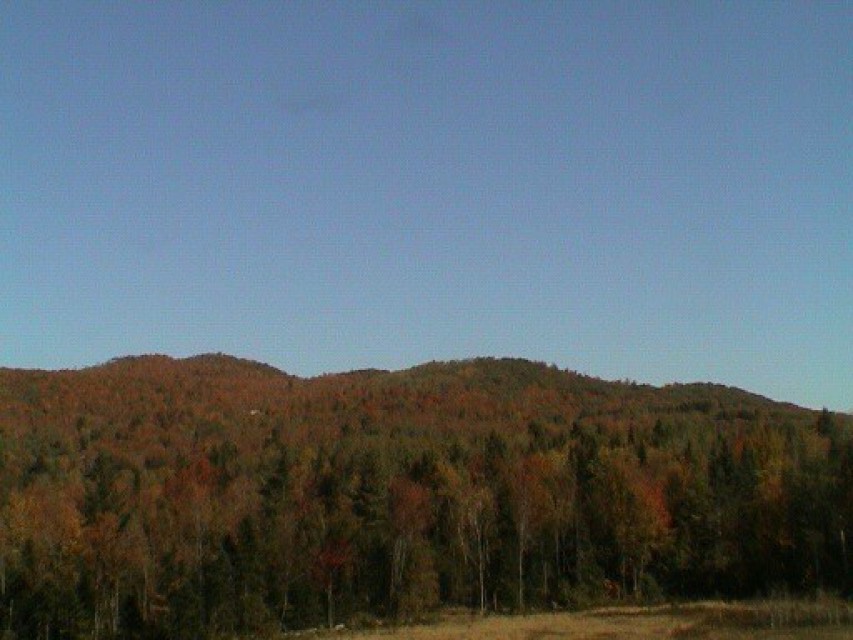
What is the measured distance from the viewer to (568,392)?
178875 mm

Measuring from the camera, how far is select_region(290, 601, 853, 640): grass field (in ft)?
133

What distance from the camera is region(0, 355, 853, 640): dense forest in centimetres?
6012

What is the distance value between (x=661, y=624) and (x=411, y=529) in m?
26.7

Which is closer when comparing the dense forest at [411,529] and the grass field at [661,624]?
the grass field at [661,624]

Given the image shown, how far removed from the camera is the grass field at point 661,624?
1597 inches

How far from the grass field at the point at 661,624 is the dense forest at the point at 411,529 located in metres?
6.96

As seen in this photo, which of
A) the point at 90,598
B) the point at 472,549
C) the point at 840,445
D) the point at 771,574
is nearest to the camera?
the point at 90,598

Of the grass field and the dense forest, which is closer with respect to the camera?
the grass field

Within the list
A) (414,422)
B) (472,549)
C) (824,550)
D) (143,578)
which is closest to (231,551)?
(143,578)

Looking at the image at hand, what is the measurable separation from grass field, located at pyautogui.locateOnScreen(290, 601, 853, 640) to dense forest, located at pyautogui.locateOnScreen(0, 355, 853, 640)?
6.96 meters

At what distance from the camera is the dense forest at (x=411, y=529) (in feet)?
197

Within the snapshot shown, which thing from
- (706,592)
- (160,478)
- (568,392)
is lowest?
(706,592)

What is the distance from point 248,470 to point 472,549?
116 feet

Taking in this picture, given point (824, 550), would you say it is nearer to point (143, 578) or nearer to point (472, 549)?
point (472, 549)
